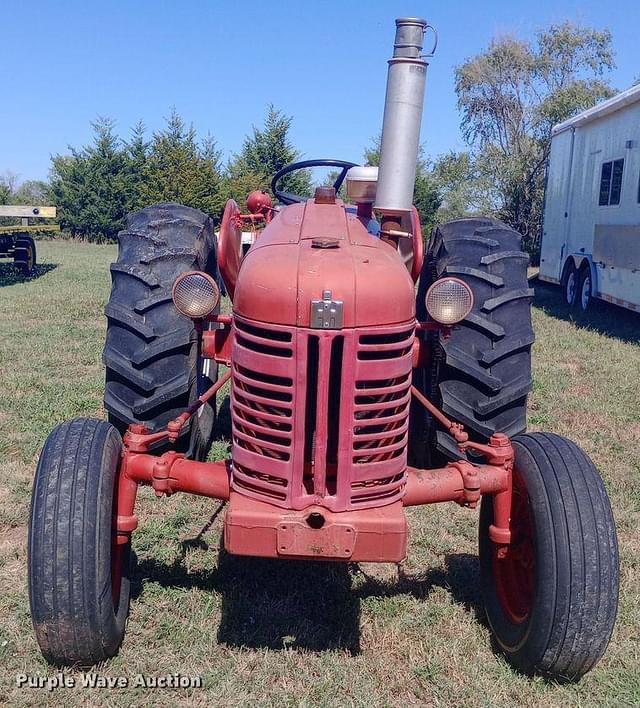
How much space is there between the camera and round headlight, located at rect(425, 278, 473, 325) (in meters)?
2.94

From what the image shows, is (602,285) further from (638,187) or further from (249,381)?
(249,381)

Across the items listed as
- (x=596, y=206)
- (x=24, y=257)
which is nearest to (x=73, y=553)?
(x=596, y=206)

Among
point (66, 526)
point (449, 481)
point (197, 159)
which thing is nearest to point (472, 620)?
point (449, 481)

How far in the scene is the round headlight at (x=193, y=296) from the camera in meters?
2.98

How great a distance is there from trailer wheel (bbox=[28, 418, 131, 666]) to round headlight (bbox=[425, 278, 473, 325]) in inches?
54.9

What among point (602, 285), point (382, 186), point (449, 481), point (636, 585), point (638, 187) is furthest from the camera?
point (602, 285)

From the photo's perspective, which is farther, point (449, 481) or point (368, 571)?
point (368, 571)

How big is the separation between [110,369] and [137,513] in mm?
945

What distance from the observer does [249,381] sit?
8.52 feet

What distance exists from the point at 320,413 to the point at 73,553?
1015 mm

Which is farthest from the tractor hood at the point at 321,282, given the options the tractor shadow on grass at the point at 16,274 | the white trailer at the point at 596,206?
the tractor shadow on grass at the point at 16,274

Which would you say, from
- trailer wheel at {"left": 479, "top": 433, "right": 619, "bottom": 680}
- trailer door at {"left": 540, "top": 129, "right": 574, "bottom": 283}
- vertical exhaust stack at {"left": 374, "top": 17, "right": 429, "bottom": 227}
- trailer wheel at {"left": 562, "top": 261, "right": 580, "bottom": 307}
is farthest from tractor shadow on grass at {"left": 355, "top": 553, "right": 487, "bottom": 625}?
trailer door at {"left": 540, "top": 129, "right": 574, "bottom": 283}

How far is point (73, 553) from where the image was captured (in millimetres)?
2641

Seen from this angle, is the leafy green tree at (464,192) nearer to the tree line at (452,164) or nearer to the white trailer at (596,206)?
the tree line at (452,164)
